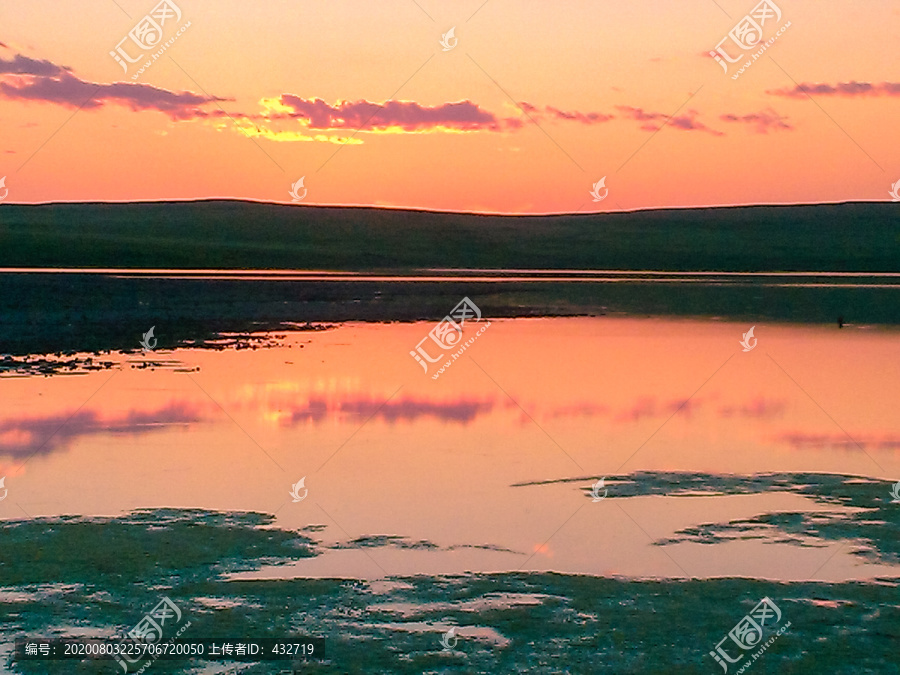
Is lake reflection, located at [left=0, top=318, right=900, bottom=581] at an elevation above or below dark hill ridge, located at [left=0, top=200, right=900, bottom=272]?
below

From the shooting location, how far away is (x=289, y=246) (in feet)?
415

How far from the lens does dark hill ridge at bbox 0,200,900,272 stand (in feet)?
391

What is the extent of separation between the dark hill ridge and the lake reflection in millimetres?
95115

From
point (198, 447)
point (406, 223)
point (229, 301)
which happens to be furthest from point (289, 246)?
point (198, 447)
